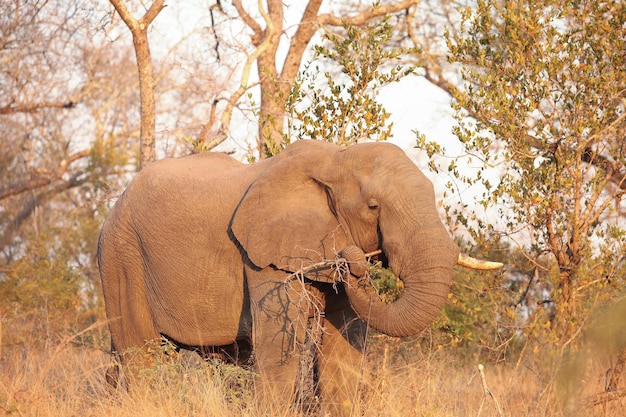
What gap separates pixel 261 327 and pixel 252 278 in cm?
36

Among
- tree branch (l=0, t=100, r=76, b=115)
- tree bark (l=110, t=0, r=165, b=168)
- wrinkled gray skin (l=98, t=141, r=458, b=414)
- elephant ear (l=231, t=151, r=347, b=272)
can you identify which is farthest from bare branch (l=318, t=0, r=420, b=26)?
tree branch (l=0, t=100, r=76, b=115)

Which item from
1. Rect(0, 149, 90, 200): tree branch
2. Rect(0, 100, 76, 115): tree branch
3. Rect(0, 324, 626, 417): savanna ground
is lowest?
Rect(0, 324, 626, 417): savanna ground

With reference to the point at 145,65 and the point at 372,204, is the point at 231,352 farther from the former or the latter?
the point at 145,65

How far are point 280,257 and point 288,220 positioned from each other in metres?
0.26

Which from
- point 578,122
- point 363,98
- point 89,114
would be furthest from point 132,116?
point 578,122

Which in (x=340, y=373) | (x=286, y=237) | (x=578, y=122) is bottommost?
(x=340, y=373)

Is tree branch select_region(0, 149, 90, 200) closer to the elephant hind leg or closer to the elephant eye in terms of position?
the elephant hind leg

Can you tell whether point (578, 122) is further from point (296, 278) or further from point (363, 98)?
point (296, 278)

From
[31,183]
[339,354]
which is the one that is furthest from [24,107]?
[339,354]

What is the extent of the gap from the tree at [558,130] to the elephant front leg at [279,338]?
191 cm

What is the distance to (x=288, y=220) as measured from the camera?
20.8ft

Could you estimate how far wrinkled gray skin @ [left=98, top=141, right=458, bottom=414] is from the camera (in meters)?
5.78

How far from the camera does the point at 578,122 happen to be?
7.19 meters

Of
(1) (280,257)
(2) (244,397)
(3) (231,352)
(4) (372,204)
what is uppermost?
(4) (372,204)
